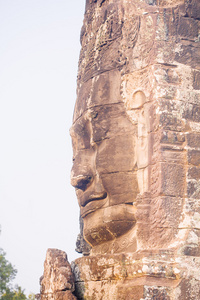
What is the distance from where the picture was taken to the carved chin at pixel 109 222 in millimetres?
8672

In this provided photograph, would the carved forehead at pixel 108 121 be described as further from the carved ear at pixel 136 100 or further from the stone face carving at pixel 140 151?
the carved ear at pixel 136 100

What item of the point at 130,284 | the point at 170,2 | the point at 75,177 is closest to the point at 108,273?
the point at 130,284

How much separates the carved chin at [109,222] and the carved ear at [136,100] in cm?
144

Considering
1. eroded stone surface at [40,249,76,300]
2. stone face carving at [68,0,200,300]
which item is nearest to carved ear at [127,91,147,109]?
stone face carving at [68,0,200,300]

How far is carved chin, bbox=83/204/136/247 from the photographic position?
341 inches

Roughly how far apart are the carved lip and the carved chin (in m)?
0.06

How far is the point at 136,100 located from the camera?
8914mm

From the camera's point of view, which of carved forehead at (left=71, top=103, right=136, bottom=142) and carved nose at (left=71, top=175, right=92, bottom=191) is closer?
carved forehead at (left=71, top=103, right=136, bottom=142)

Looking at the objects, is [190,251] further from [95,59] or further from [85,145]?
[95,59]

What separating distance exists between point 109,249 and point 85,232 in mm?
573

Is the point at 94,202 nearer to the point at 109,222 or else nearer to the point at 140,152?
the point at 109,222

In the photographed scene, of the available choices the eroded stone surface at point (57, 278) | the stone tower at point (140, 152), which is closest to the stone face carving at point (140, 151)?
the stone tower at point (140, 152)

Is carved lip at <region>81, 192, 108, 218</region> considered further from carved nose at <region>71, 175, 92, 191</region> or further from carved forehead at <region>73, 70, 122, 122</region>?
carved forehead at <region>73, 70, 122, 122</region>

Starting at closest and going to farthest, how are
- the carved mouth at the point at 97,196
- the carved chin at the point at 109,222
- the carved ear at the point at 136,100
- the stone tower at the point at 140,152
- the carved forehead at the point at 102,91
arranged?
the stone tower at the point at 140,152 → the carved chin at the point at 109,222 → the carved ear at the point at 136,100 → the carved mouth at the point at 97,196 → the carved forehead at the point at 102,91
